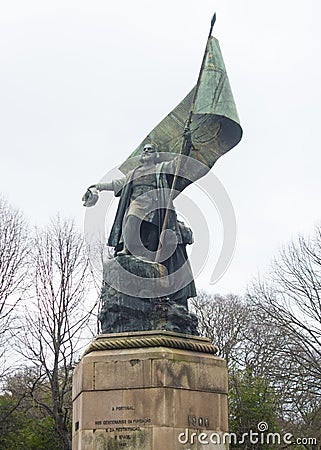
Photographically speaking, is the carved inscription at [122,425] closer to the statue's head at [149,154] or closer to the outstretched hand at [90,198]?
the outstretched hand at [90,198]

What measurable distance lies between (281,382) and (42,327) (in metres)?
9.80

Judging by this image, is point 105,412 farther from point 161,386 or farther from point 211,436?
point 211,436

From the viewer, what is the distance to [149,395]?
9.55 metres

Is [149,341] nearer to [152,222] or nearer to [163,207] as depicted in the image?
[152,222]

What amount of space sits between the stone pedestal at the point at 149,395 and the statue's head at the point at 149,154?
11.6ft

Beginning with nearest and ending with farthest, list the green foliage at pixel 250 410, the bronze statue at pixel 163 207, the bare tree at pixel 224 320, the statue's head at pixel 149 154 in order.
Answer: the bronze statue at pixel 163 207
the statue's head at pixel 149 154
the green foliage at pixel 250 410
the bare tree at pixel 224 320

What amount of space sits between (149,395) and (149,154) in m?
4.73

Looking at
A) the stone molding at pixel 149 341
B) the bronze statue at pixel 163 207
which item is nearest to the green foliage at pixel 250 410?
the bronze statue at pixel 163 207

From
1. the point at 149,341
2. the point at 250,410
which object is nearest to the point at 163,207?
the point at 149,341

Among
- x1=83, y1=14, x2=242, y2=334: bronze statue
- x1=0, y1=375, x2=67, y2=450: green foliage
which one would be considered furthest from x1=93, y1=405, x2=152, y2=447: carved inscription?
x1=0, y1=375, x2=67, y2=450: green foliage

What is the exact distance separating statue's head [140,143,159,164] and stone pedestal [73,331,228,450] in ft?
11.6

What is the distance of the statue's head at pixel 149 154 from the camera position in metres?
12.3

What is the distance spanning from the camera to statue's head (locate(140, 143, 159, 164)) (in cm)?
1228

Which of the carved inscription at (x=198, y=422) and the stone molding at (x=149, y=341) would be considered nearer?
the carved inscription at (x=198, y=422)
